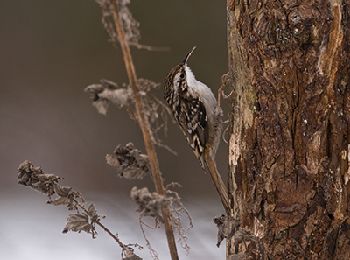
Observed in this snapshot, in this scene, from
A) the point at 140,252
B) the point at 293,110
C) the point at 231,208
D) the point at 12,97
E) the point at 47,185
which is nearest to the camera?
the point at 47,185

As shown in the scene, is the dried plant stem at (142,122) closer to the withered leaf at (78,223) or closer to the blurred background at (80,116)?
the withered leaf at (78,223)

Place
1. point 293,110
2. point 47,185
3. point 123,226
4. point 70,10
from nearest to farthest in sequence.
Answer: point 47,185
point 293,110
point 123,226
point 70,10

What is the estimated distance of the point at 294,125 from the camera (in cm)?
172

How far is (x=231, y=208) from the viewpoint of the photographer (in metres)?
1.88

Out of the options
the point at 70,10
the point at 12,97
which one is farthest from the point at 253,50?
the point at 12,97

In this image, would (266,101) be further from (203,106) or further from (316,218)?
(203,106)

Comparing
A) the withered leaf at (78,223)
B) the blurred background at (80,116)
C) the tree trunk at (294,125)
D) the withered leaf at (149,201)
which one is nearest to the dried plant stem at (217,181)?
the tree trunk at (294,125)

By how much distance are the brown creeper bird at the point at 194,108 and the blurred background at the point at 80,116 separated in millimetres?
925

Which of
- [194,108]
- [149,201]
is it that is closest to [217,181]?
[194,108]

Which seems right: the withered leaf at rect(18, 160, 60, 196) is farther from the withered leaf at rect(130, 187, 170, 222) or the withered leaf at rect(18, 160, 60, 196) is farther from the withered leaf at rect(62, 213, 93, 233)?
the withered leaf at rect(130, 187, 170, 222)

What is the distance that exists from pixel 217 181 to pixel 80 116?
8.35ft

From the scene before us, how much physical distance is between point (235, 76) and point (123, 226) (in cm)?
252

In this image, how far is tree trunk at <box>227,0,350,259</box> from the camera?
1.68 meters

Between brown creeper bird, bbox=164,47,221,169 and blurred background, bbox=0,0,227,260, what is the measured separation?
0.92 m
